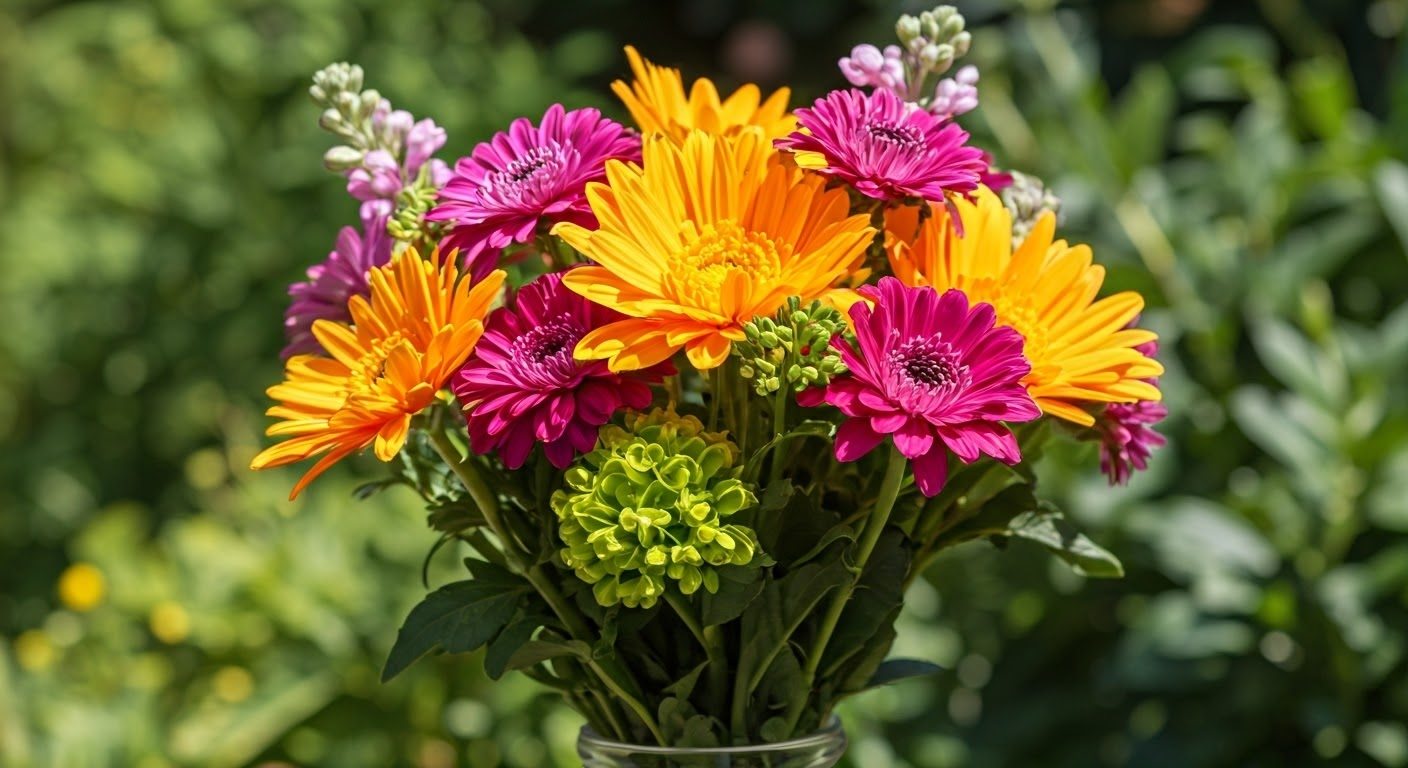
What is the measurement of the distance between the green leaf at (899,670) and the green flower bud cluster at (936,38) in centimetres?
29

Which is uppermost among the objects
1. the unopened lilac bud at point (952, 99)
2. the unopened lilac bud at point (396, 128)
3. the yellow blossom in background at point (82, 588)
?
the unopened lilac bud at point (396, 128)

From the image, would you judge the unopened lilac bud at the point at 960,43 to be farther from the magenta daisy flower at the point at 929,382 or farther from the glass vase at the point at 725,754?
the glass vase at the point at 725,754

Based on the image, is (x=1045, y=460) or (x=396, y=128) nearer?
(x=396, y=128)

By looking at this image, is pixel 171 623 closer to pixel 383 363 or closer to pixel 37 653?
pixel 37 653

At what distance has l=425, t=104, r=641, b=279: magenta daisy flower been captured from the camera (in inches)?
23.7

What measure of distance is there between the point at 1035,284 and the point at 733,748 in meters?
0.25

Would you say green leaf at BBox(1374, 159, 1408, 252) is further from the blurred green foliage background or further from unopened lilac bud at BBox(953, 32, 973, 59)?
unopened lilac bud at BBox(953, 32, 973, 59)

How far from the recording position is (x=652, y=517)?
1.82ft

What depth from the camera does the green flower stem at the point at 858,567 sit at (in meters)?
0.57

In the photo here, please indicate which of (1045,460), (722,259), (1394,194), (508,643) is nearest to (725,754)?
(508,643)

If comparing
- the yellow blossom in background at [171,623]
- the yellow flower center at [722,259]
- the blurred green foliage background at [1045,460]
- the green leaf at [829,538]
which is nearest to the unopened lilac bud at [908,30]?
the yellow flower center at [722,259]

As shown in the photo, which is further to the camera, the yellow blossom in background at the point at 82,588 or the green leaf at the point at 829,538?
the yellow blossom in background at the point at 82,588

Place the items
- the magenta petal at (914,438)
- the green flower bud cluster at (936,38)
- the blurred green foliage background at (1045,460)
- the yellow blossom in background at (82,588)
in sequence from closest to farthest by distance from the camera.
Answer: the magenta petal at (914,438)
the green flower bud cluster at (936,38)
the blurred green foliage background at (1045,460)
the yellow blossom in background at (82,588)

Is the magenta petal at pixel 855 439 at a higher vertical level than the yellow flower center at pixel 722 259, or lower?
lower
